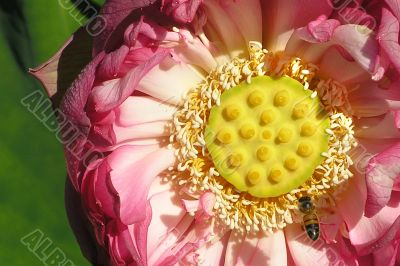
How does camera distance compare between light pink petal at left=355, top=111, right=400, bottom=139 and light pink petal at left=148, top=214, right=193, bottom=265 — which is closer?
light pink petal at left=355, top=111, right=400, bottom=139

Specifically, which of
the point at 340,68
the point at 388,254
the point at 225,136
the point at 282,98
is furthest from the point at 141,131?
the point at 388,254

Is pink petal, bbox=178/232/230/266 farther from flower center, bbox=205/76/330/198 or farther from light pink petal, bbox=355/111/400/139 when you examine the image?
light pink petal, bbox=355/111/400/139

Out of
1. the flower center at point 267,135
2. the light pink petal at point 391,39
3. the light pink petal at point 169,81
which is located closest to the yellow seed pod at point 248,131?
the flower center at point 267,135

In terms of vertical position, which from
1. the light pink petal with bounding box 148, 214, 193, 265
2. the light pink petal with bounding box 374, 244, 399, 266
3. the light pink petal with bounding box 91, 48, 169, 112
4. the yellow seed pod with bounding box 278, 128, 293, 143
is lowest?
the light pink petal with bounding box 374, 244, 399, 266

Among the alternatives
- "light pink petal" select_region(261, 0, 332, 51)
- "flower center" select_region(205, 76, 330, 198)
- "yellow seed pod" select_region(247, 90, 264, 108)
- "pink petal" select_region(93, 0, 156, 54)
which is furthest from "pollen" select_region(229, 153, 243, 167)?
"pink petal" select_region(93, 0, 156, 54)

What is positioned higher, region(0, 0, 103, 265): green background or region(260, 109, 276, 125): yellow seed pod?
region(0, 0, 103, 265): green background

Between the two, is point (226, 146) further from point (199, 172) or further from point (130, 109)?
point (130, 109)
